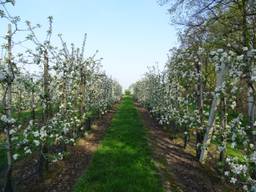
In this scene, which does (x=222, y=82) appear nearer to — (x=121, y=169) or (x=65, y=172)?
(x=121, y=169)

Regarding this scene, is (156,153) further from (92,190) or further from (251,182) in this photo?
(251,182)

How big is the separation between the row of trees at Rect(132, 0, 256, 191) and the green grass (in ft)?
7.35

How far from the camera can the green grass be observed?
1177 centimetres

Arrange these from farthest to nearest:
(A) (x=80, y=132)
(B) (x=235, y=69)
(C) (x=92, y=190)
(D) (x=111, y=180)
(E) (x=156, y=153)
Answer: (A) (x=80, y=132)
(E) (x=156, y=153)
(D) (x=111, y=180)
(C) (x=92, y=190)
(B) (x=235, y=69)

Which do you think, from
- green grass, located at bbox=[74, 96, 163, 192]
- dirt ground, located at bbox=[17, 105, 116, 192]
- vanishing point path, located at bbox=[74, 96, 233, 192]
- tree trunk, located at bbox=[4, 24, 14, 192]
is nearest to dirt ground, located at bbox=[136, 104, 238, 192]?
vanishing point path, located at bbox=[74, 96, 233, 192]

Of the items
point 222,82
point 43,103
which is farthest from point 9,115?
point 222,82

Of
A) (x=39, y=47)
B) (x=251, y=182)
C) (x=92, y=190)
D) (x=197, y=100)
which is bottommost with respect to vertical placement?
(x=92, y=190)

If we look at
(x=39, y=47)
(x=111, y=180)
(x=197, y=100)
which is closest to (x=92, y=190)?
(x=111, y=180)

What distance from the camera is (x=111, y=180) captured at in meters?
12.3

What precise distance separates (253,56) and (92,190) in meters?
7.20

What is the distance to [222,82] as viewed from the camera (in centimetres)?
1436

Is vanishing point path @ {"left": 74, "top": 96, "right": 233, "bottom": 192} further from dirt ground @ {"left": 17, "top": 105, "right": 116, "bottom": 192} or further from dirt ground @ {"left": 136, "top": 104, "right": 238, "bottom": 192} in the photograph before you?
dirt ground @ {"left": 17, "top": 105, "right": 116, "bottom": 192}

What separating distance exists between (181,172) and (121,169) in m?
2.67

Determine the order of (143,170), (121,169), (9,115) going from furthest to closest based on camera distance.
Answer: (143,170) → (121,169) → (9,115)
